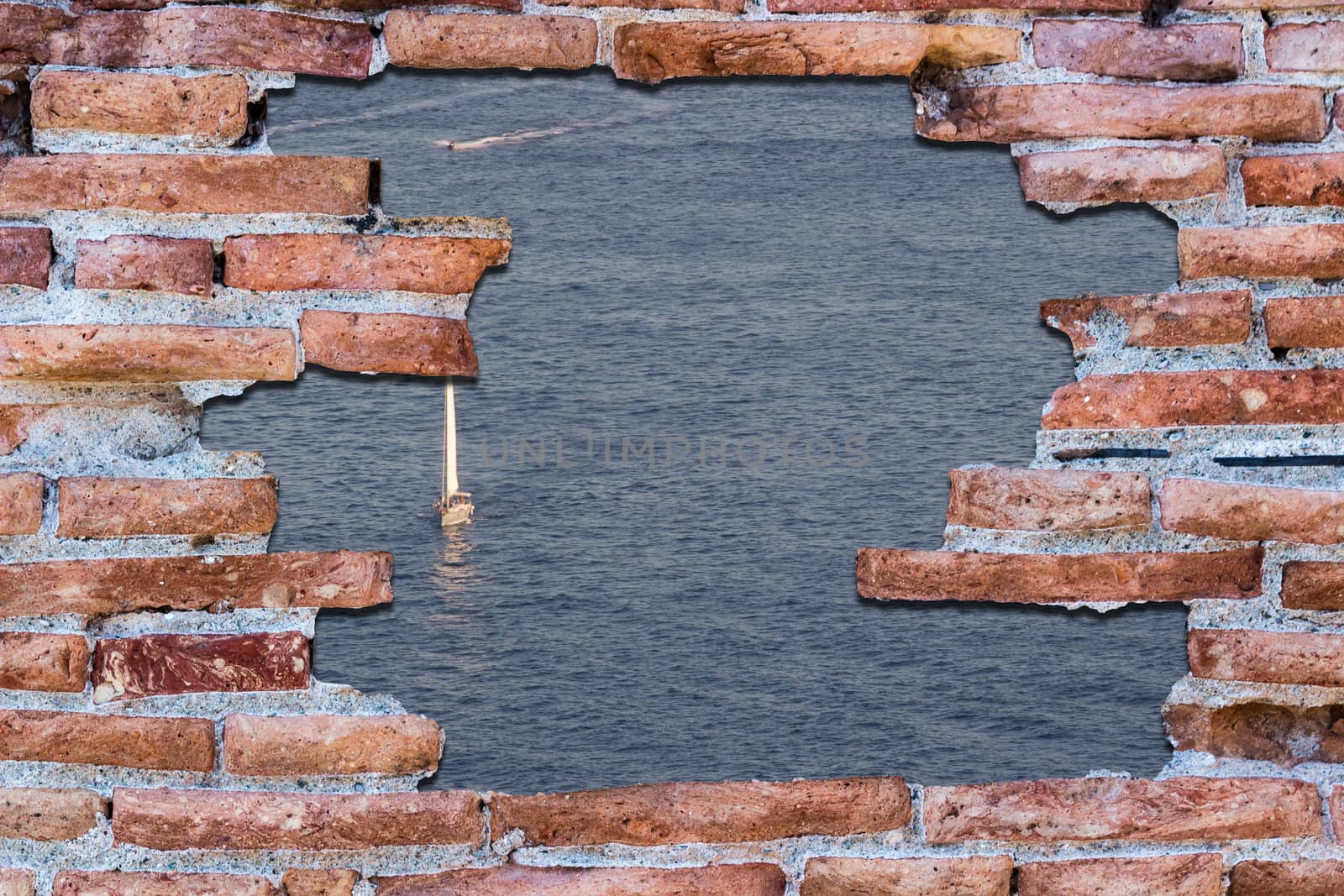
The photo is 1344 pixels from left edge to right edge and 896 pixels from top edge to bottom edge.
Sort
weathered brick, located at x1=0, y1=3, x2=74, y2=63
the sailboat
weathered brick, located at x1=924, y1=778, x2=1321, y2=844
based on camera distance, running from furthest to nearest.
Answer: the sailboat
weathered brick, located at x1=924, y1=778, x2=1321, y2=844
weathered brick, located at x1=0, y1=3, x2=74, y2=63

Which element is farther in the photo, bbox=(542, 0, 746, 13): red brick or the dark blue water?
the dark blue water

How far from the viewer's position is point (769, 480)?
1.29 m

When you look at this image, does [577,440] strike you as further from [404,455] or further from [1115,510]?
[1115,510]

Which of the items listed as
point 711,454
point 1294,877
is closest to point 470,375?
point 711,454

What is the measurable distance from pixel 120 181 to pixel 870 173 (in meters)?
0.72

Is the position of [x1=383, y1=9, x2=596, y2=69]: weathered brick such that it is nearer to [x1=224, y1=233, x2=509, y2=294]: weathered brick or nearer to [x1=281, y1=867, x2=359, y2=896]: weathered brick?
[x1=224, y1=233, x2=509, y2=294]: weathered brick

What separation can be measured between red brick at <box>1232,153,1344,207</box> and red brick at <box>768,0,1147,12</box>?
185 millimetres

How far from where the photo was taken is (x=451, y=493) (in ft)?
4.15

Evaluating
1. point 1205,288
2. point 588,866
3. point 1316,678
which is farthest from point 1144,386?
point 588,866

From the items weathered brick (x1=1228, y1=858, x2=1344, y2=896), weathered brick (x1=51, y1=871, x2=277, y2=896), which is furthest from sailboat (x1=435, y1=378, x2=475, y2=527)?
weathered brick (x1=1228, y1=858, x2=1344, y2=896)

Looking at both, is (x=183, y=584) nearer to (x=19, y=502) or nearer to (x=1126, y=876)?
(x=19, y=502)

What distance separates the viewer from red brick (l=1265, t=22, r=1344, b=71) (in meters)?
1.08

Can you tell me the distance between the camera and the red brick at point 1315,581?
1.11m

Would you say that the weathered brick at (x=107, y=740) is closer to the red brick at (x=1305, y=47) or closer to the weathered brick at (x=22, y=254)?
the weathered brick at (x=22, y=254)
